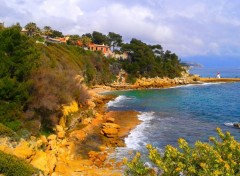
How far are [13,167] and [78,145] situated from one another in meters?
14.2

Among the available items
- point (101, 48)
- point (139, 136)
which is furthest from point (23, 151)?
point (101, 48)

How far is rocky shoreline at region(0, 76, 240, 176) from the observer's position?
20391 mm

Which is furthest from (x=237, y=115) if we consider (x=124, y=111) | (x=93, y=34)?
(x=93, y=34)

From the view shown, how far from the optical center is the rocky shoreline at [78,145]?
20.4 meters

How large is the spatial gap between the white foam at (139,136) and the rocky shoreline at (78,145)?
2.35 ft

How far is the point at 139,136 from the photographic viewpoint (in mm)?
34219

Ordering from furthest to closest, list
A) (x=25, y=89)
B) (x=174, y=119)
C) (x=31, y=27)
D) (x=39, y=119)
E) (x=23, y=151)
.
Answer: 1. (x=31, y=27)
2. (x=174, y=119)
3. (x=39, y=119)
4. (x=25, y=89)
5. (x=23, y=151)

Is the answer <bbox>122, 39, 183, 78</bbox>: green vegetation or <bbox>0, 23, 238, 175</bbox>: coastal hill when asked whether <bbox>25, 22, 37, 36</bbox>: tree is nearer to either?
<bbox>122, 39, 183, 78</bbox>: green vegetation

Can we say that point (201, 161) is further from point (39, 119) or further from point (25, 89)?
point (39, 119)

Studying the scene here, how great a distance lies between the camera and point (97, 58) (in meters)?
89.2

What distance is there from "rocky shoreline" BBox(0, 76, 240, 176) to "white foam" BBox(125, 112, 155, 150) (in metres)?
0.72

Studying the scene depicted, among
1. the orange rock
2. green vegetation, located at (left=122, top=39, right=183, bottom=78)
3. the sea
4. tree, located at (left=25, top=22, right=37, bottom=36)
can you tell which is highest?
tree, located at (left=25, top=22, right=37, bottom=36)

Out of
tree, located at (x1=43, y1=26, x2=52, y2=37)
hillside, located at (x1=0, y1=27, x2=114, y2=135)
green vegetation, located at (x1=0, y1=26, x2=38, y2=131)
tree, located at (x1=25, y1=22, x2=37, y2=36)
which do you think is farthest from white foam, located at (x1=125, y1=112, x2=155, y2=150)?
tree, located at (x1=43, y1=26, x2=52, y2=37)

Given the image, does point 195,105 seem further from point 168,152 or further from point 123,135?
point 168,152
